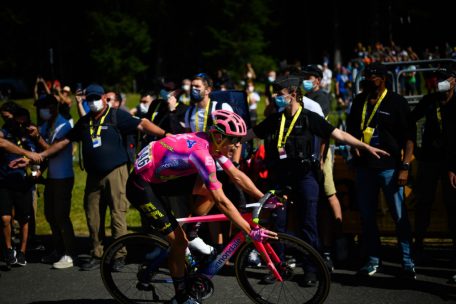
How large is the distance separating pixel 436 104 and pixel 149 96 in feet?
17.8

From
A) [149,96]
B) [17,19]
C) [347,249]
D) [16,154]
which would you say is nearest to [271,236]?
[347,249]

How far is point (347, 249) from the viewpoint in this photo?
7254mm

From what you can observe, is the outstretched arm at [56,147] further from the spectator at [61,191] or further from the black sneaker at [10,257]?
the black sneaker at [10,257]

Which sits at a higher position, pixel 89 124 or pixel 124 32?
pixel 124 32

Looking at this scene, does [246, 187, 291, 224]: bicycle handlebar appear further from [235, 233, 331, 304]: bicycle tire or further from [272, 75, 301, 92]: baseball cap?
[272, 75, 301, 92]: baseball cap

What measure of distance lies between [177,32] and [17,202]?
137 ft

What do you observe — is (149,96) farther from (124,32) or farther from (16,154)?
(124,32)

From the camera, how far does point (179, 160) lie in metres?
5.13

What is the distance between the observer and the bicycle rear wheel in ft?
18.4

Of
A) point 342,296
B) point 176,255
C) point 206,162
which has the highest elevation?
point 206,162

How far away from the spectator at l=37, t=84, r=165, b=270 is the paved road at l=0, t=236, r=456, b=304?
52cm

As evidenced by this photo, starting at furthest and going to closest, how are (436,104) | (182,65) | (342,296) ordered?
(182,65)
(436,104)
(342,296)

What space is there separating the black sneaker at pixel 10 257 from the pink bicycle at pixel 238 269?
89.1 inches

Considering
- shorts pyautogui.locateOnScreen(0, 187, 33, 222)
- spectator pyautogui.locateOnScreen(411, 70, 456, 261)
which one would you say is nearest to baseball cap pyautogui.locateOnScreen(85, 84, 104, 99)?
shorts pyautogui.locateOnScreen(0, 187, 33, 222)
